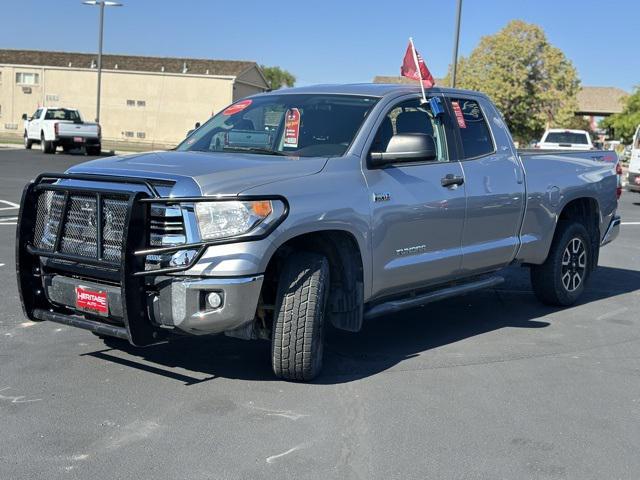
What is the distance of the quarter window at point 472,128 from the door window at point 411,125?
0.81 feet

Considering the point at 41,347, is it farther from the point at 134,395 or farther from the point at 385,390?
the point at 385,390

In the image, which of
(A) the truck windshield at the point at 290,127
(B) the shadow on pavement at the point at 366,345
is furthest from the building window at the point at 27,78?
(A) the truck windshield at the point at 290,127

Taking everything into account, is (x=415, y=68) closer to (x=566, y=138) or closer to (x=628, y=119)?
(x=566, y=138)

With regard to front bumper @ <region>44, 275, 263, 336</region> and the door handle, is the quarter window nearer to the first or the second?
the door handle

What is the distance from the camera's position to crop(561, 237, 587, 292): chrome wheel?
7.88 meters

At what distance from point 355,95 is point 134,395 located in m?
2.72

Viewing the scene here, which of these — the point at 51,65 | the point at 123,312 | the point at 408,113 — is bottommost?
the point at 123,312

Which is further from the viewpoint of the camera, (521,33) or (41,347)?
(521,33)

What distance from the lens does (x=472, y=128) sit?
6883mm

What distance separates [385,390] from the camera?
5199 millimetres

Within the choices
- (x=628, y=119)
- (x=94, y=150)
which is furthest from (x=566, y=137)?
(x=628, y=119)

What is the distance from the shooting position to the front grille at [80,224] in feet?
16.1

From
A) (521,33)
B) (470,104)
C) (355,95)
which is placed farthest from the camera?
(521,33)

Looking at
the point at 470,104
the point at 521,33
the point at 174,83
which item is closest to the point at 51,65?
the point at 174,83
